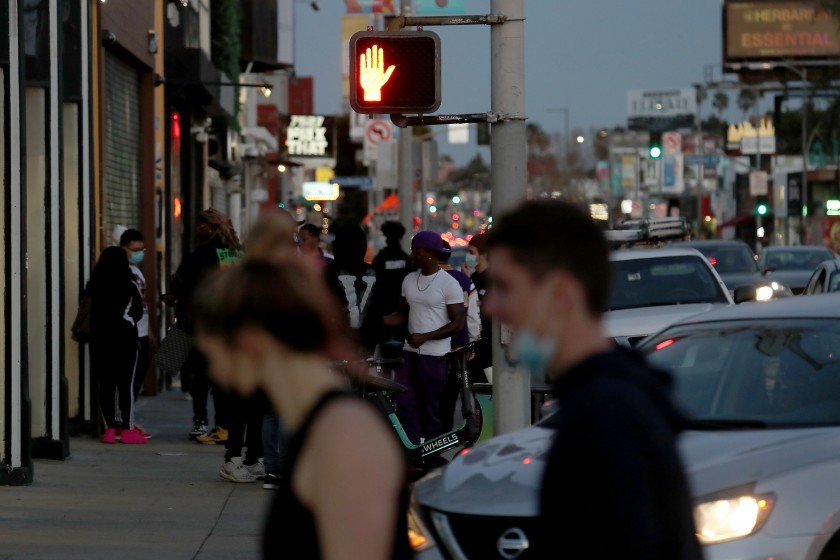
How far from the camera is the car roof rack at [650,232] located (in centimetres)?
2573

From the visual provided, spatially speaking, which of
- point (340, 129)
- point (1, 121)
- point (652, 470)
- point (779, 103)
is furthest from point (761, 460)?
point (340, 129)

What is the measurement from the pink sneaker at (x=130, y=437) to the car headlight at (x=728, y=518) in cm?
963

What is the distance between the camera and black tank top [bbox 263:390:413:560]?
2.80 meters

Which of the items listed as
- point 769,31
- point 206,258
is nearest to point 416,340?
point 206,258

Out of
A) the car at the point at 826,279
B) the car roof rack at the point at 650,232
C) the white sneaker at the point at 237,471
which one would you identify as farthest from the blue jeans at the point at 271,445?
the car roof rack at the point at 650,232

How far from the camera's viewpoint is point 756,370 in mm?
7176

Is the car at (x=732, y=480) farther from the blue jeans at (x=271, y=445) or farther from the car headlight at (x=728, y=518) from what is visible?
the blue jeans at (x=271, y=445)

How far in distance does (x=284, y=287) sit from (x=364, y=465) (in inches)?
16.0

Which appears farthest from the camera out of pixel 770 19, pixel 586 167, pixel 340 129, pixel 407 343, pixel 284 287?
pixel 586 167

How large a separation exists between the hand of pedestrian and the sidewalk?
1.58m

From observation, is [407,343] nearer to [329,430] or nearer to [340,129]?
[329,430]

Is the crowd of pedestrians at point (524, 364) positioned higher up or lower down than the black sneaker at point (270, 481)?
higher up

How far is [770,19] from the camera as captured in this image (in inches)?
3194

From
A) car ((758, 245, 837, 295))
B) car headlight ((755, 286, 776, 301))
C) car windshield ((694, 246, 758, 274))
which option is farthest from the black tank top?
car ((758, 245, 837, 295))
